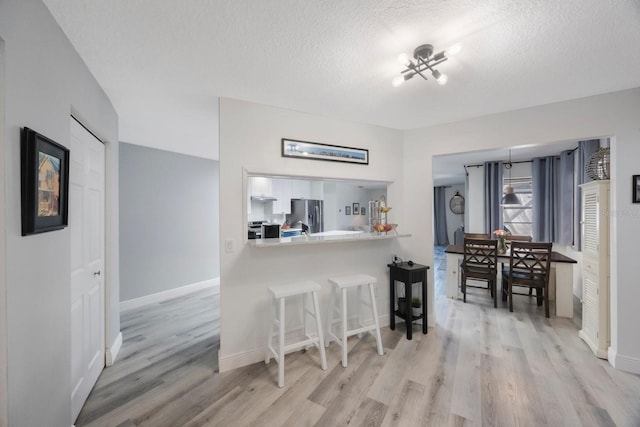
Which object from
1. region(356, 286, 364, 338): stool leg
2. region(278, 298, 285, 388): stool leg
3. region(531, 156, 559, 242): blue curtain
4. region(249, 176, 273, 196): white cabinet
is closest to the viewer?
region(278, 298, 285, 388): stool leg

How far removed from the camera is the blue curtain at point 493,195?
18.1ft

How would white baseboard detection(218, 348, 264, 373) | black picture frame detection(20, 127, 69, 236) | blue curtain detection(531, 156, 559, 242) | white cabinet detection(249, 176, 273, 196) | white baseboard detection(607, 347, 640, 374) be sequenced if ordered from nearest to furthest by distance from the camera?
black picture frame detection(20, 127, 69, 236) < white baseboard detection(607, 347, 640, 374) < white baseboard detection(218, 348, 264, 373) < white cabinet detection(249, 176, 273, 196) < blue curtain detection(531, 156, 559, 242)

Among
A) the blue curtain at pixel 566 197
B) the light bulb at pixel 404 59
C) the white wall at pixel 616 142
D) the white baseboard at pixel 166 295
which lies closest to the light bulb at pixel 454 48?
the light bulb at pixel 404 59

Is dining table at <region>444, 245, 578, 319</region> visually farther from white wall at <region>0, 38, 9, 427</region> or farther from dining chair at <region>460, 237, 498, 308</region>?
white wall at <region>0, 38, 9, 427</region>

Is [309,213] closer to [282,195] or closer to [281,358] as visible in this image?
[282,195]

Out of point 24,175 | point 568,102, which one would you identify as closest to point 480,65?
point 568,102

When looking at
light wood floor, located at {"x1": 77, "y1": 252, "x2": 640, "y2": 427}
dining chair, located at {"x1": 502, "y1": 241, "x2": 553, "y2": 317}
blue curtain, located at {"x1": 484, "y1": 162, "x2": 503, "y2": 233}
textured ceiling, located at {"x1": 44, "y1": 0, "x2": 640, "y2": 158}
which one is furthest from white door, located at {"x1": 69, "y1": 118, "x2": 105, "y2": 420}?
blue curtain, located at {"x1": 484, "y1": 162, "x2": 503, "y2": 233}

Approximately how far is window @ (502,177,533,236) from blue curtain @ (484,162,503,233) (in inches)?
8.6

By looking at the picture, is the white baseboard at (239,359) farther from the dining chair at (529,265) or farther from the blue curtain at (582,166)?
the blue curtain at (582,166)

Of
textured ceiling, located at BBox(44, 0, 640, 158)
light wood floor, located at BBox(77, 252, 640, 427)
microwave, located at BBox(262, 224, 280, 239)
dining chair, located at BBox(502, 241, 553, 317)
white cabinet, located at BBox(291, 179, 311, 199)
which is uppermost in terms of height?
textured ceiling, located at BBox(44, 0, 640, 158)

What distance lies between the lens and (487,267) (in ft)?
12.7

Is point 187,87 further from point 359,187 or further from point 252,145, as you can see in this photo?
point 359,187

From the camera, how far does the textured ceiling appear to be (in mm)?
1319

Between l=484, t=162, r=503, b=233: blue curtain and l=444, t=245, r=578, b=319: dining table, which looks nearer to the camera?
l=444, t=245, r=578, b=319: dining table
